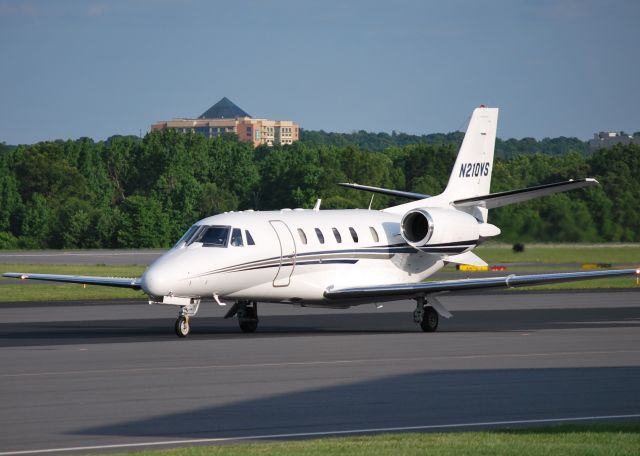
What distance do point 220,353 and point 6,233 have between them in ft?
323

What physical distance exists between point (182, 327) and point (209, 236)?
220 cm

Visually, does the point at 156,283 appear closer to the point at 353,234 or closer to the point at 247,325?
the point at 247,325

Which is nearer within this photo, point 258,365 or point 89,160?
point 258,365

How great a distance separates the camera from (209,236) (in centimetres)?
2905

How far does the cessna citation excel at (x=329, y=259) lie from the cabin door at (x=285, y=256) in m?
0.02

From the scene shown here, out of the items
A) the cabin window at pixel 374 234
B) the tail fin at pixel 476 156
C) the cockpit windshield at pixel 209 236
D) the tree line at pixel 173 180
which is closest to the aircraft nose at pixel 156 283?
the cockpit windshield at pixel 209 236

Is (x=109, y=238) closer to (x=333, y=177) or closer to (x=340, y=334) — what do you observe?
(x=333, y=177)

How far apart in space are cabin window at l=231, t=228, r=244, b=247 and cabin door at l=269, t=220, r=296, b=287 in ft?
3.69

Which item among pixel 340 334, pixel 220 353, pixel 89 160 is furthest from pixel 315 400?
pixel 89 160

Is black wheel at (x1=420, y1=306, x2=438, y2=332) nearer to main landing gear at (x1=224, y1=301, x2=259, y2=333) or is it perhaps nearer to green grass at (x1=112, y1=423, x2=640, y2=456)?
main landing gear at (x1=224, y1=301, x2=259, y2=333)

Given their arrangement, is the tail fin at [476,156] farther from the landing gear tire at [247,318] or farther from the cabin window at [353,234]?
the landing gear tire at [247,318]

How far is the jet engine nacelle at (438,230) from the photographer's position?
32.3 meters

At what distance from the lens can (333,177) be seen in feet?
408

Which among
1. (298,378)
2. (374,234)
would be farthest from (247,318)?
(298,378)
